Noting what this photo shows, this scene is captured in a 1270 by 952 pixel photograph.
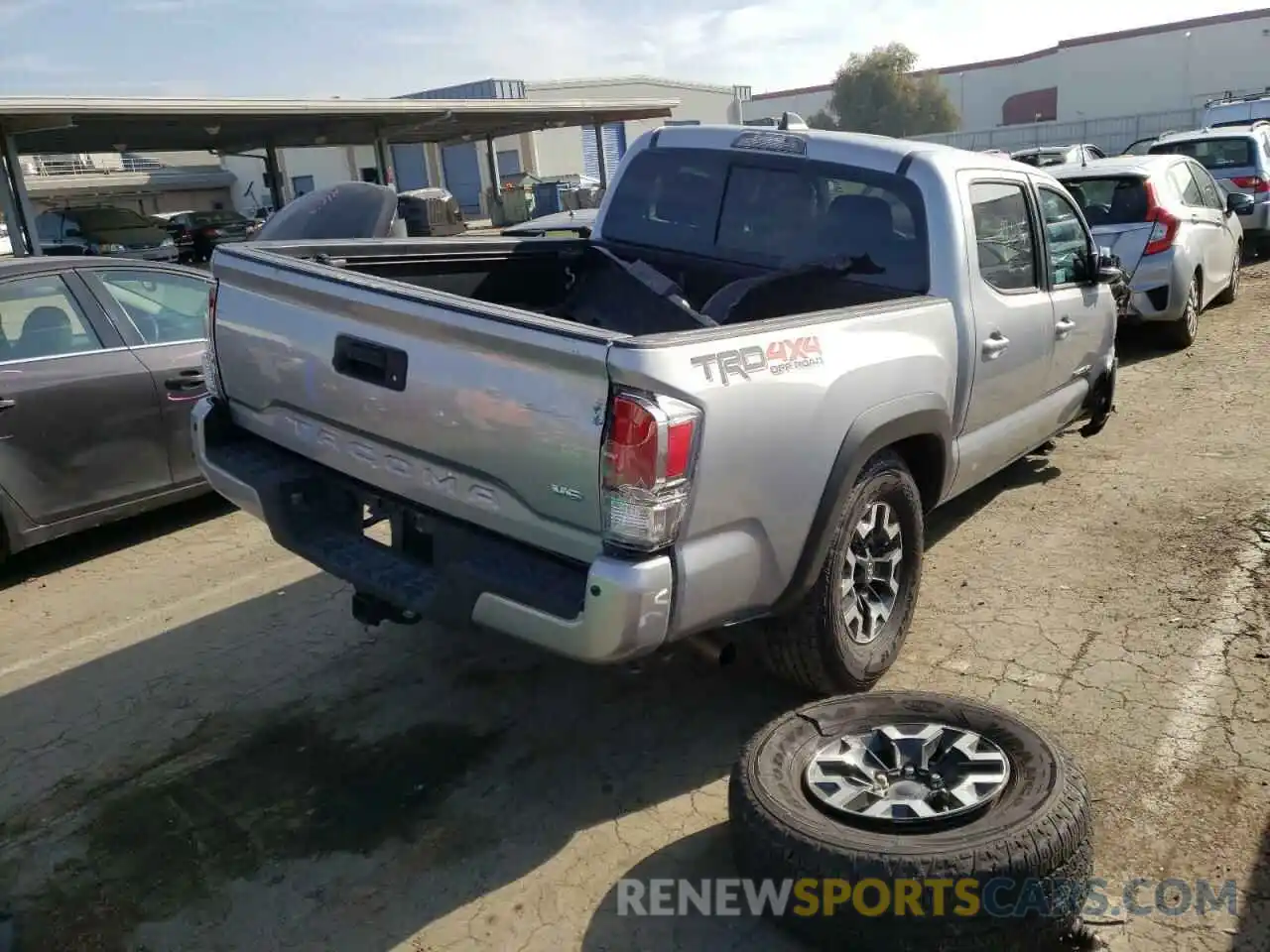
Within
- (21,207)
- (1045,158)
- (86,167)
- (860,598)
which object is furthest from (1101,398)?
(86,167)

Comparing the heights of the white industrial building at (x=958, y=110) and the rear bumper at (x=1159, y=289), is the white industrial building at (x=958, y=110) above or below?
above

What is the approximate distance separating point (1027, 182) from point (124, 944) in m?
4.73

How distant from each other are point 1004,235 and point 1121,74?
62.9 meters

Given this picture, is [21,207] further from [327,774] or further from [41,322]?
[327,774]

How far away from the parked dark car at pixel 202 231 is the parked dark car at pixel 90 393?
17.5 m

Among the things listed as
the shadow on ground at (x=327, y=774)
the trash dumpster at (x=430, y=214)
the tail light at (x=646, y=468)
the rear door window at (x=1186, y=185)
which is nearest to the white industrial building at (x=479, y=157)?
the trash dumpster at (x=430, y=214)

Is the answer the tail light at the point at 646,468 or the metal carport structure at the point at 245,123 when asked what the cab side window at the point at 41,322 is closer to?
the tail light at the point at 646,468

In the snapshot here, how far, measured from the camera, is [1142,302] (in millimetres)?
9055

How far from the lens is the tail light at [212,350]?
12.5 feet

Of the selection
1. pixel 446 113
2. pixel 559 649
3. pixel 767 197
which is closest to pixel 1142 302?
pixel 767 197

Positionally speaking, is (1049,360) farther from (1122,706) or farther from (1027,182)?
(1122,706)

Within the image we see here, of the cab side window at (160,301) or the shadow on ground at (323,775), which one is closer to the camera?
the shadow on ground at (323,775)

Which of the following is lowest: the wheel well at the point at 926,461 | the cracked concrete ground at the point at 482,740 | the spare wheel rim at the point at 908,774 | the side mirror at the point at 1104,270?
the cracked concrete ground at the point at 482,740

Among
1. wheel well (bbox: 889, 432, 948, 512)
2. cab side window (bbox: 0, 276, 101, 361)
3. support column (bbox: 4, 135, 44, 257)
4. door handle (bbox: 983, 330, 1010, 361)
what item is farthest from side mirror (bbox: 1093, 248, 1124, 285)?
support column (bbox: 4, 135, 44, 257)
